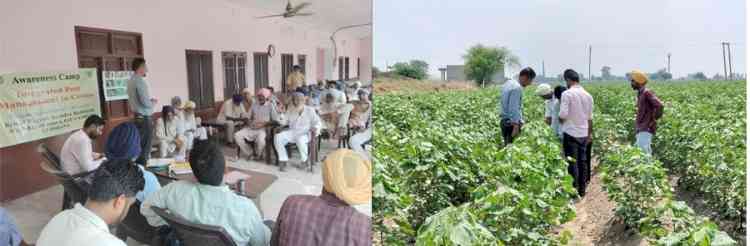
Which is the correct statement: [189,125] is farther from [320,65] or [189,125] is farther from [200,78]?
[320,65]

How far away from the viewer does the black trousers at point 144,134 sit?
1.52 m

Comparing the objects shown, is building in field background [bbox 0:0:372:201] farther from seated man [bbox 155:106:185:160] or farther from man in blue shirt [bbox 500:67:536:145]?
man in blue shirt [bbox 500:67:536:145]

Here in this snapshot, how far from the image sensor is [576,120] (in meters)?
4.28

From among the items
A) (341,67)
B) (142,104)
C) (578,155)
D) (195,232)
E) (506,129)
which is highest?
(341,67)

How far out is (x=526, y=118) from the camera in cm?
780

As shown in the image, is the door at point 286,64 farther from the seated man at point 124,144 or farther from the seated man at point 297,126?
the seated man at point 124,144

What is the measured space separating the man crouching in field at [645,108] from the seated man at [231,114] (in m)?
3.83

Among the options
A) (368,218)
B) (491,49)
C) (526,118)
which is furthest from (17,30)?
(491,49)

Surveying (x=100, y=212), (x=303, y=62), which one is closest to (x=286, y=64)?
(x=303, y=62)

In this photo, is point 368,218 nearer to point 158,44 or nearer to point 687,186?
point 158,44

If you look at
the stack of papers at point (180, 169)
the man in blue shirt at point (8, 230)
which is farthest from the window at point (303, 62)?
the man in blue shirt at point (8, 230)

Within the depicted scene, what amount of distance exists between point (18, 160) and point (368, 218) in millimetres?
1030

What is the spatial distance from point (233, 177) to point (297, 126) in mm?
242

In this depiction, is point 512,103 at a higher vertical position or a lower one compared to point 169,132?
lower
